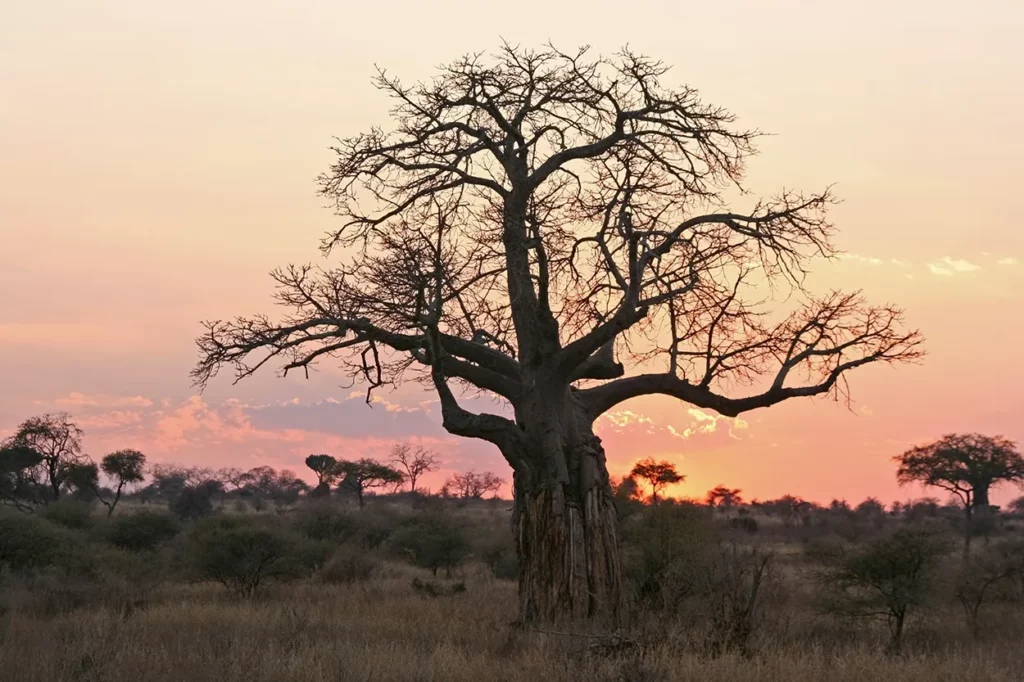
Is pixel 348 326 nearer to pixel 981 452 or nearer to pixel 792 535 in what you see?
pixel 792 535

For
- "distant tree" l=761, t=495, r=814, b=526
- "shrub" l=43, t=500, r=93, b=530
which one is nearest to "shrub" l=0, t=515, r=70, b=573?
"shrub" l=43, t=500, r=93, b=530

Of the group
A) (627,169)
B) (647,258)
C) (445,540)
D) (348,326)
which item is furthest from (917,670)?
(445,540)

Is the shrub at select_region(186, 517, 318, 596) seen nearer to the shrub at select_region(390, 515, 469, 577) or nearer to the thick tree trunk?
the shrub at select_region(390, 515, 469, 577)

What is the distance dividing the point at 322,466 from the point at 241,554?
57.7 metres

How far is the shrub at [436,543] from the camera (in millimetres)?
26078

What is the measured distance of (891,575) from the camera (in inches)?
639

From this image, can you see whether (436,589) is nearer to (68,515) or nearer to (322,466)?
(68,515)

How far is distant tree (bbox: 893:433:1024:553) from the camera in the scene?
45.9m

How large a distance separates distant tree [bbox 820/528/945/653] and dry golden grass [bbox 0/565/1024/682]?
1380 millimetres

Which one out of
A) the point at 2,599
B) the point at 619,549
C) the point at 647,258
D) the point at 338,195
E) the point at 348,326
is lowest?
the point at 2,599

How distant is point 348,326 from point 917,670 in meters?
8.08

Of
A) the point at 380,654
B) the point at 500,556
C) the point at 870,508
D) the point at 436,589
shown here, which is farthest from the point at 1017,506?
the point at 380,654

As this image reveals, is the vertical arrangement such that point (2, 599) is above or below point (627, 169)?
below

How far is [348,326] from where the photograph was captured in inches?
518
